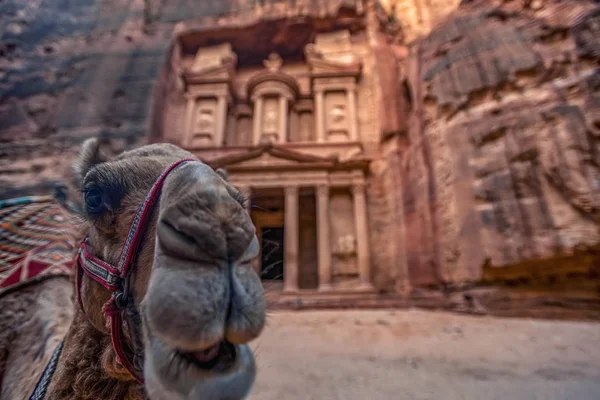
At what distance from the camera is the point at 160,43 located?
17.6m

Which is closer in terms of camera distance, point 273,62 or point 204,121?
point 204,121

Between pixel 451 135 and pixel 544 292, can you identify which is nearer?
pixel 544 292

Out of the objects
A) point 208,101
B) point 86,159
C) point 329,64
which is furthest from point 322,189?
point 86,159

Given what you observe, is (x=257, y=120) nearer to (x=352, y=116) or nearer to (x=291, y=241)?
(x=352, y=116)

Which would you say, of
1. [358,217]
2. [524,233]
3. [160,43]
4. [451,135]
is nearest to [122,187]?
[524,233]

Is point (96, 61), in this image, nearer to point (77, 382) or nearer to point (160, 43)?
point (160, 43)

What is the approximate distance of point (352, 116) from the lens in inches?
645

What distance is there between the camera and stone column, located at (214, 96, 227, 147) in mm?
16889

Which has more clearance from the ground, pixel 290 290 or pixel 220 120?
pixel 220 120

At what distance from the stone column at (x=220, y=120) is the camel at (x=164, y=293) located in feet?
50.2

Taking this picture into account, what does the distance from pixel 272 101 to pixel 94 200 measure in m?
17.1

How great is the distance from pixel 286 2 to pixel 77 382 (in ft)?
69.2

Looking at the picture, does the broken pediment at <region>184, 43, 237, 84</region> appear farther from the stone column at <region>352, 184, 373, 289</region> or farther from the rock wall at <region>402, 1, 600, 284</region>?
the rock wall at <region>402, 1, 600, 284</region>

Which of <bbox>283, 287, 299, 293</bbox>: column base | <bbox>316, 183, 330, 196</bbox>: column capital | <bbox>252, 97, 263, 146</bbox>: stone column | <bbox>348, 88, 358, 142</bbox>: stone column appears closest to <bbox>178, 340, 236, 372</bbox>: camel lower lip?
<bbox>283, 287, 299, 293</bbox>: column base
